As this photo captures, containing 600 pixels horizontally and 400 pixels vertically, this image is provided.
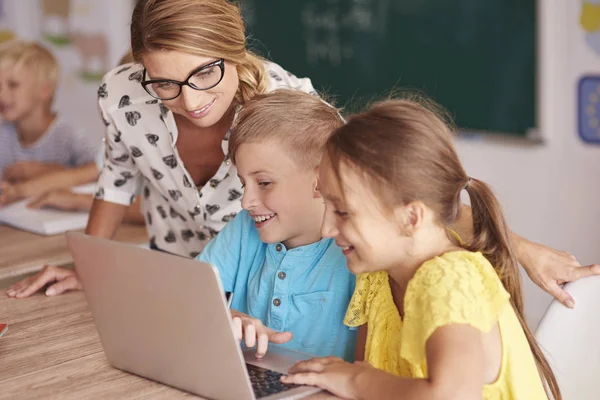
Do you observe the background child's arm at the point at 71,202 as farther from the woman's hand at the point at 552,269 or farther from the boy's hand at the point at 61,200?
the woman's hand at the point at 552,269

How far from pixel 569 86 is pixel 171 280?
2357 mm

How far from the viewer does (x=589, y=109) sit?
10.5ft

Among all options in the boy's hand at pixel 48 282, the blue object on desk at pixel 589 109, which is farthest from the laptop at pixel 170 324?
the blue object on desk at pixel 589 109

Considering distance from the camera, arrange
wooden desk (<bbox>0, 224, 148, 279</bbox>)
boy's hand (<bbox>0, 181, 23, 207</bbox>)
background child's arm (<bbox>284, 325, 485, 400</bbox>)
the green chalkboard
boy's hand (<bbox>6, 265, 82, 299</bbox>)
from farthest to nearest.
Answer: the green chalkboard
boy's hand (<bbox>0, 181, 23, 207</bbox>)
wooden desk (<bbox>0, 224, 148, 279</bbox>)
boy's hand (<bbox>6, 265, 82, 299</bbox>)
background child's arm (<bbox>284, 325, 485, 400</bbox>)

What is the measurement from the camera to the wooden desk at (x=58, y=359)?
1.39m

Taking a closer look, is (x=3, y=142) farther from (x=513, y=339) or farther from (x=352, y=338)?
(x=513, y=339)

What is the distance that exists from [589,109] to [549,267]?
1794 millimetres

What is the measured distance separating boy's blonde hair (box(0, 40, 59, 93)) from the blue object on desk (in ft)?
6.64

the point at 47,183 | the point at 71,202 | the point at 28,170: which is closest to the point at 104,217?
the point at 71,202

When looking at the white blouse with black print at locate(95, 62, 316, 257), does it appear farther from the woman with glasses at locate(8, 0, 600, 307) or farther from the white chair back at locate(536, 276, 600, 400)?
the white chair back at locate(536, 276, 600, 400)

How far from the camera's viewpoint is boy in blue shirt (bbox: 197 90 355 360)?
1636mm

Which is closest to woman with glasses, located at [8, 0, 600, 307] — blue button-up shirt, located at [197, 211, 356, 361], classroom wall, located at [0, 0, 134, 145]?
blue button-up shirt, located at [197, 211, 356, 361]

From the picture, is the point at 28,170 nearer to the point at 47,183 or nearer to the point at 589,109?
the point at 47,183

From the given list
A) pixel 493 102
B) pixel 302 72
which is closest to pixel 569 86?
pixel 493 102
